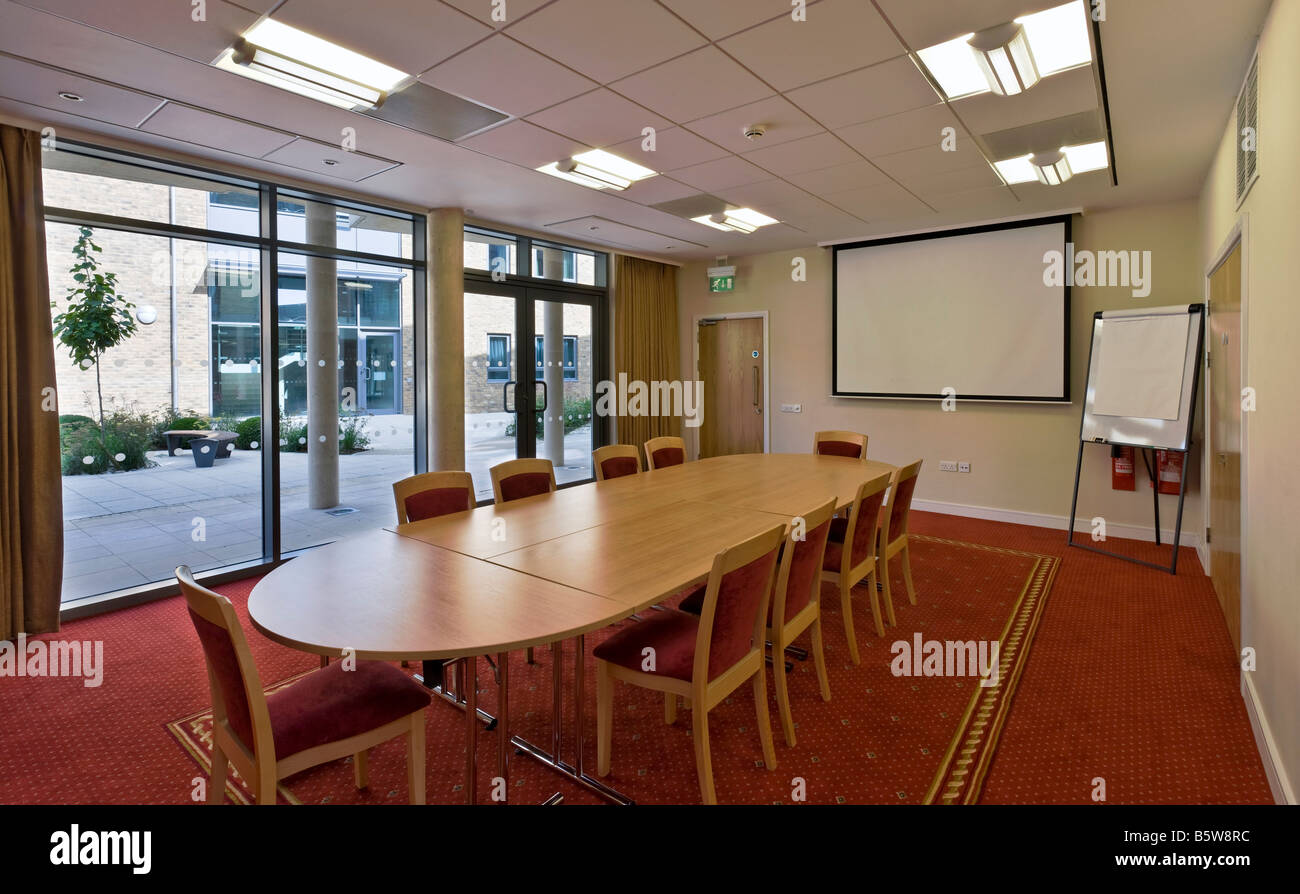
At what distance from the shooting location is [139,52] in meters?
2.83

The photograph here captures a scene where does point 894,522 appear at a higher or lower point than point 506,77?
lower

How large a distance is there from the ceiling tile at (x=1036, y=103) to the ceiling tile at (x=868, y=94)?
0.28 m

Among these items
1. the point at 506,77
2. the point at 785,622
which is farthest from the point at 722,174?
the point at 785,622

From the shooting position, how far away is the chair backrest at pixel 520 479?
3.66m

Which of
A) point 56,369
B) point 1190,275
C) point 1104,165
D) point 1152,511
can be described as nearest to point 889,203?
point 1104,165

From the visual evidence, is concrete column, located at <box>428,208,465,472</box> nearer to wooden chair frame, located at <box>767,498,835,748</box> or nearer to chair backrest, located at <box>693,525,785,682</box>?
wooden chair frame, located at <box>767,498,835,748</box>

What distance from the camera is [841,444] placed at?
213 inches

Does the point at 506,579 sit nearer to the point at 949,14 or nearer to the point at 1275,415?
the point at 949,14

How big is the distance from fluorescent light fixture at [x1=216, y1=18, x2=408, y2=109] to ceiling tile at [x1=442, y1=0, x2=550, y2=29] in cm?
67

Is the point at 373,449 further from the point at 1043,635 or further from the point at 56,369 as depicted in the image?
the point at 1043,635

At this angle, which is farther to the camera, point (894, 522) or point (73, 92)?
point (894, 522)

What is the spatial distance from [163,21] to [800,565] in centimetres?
339

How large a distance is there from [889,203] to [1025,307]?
68.3 inches

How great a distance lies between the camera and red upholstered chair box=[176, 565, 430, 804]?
1.58m
